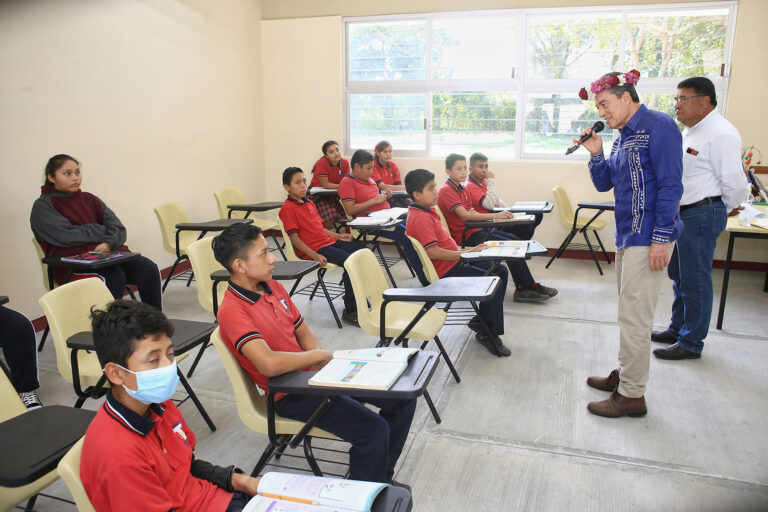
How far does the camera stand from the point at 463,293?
257 cm

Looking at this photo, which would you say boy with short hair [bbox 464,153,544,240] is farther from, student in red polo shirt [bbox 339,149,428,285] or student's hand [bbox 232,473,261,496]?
student's hand [bbox 232,473,261,496]

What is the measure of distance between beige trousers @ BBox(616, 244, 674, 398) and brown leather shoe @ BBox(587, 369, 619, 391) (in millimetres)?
250

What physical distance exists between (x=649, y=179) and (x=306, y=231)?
8.50ft

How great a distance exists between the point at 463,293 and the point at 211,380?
166 cm

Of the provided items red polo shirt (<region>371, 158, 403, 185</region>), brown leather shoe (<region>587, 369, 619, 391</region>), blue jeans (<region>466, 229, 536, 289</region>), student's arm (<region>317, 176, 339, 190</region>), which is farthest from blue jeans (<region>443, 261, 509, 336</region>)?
student's arm (<region>317, 176, 339, 190</region>)

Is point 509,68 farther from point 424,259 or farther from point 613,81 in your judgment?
point 613,81

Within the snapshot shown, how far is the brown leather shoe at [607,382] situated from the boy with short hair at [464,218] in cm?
160

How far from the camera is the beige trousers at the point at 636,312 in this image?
8.46 ft

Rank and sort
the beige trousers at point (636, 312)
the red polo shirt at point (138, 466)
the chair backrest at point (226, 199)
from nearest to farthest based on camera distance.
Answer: the red polo shirt at point (138, 466)
the beige trousers at point (636, 312)
the chair backrest at point (226, 199)

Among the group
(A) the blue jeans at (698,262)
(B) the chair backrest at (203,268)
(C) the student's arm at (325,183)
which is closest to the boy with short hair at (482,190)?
(A) the blue jeans at (698,262)

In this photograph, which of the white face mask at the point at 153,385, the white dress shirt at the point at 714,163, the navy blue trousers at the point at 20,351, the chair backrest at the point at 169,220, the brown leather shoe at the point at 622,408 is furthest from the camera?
the chair backrest at the point at 169,220

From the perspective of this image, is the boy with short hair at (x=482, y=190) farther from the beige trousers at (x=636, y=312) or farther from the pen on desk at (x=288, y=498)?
the pen on desk at (x=288, y=498)

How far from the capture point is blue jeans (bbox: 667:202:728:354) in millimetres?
3271

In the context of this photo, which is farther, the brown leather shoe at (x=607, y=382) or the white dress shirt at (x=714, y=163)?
the white dress shirt at (x=714, y=163)
